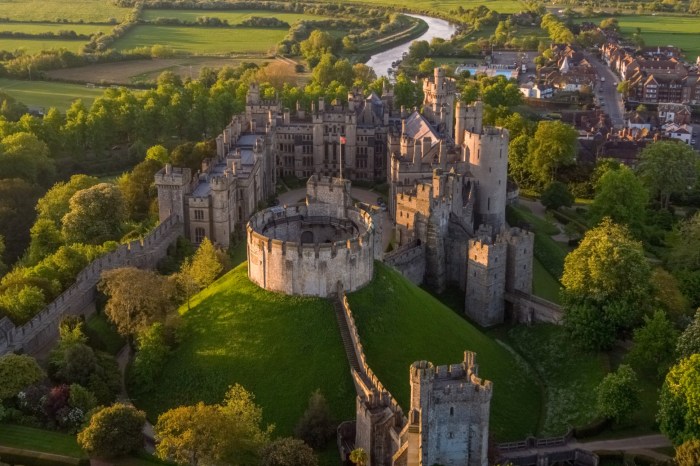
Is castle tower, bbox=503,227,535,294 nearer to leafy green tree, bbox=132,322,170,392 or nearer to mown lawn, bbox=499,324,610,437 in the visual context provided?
mown lawn, bbox=499,324,610,437

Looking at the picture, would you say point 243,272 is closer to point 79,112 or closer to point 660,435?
point 660,435

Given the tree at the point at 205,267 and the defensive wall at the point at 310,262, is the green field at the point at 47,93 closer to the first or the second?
the tree at the point at 205,267

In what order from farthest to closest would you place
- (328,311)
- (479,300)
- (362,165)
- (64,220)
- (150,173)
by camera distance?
(362,165)
(150,173)
(64,220)
(479,300)
(328,311)

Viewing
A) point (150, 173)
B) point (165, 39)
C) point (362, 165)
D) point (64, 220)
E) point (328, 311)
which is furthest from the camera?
point (165, 39)

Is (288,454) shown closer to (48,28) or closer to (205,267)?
(205,267)

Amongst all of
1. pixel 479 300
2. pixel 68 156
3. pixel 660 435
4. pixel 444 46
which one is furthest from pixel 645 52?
pixel 660 435

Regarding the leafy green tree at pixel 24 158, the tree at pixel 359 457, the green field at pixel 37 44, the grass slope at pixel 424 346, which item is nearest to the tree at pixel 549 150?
the grass slope at pixel 424 346
